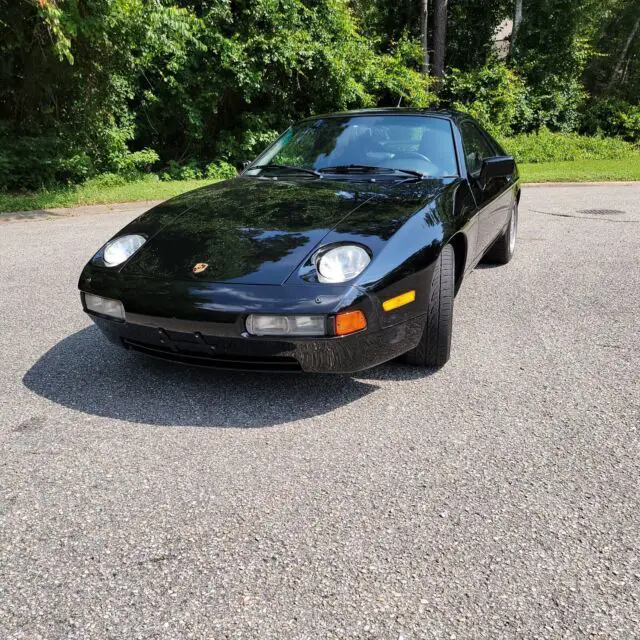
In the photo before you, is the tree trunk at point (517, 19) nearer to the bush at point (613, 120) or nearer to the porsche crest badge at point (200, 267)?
the bush at point (613, 120)

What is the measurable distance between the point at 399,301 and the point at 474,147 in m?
2.16

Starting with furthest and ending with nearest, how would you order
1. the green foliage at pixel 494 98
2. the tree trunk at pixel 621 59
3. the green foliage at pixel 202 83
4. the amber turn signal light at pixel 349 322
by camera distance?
the tree trunk at pixel 621 59, the green foliage at pixel 494 98, the green foliage at pixel 202 83, the amber turn signal light at pixel 349 322

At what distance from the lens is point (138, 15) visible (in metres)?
9.48

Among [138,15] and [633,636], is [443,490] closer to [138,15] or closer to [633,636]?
[633,636]

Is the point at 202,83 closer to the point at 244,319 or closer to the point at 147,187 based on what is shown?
the point at 147,187

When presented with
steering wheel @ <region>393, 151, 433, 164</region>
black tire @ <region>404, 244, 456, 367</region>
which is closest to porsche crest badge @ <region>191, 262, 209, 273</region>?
black tire @ <region>404, 244, 456, 367</region>

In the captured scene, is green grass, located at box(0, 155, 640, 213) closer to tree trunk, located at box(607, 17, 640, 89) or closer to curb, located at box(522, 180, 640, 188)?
curb, located at box(522, 180, 640, 188)

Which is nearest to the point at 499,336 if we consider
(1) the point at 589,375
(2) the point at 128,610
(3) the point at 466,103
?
(1) the point at 589,375

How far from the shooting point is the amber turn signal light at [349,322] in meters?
2.33

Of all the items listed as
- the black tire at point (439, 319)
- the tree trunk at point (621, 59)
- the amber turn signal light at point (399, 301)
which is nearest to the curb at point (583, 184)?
the black tire at point (439, 319)

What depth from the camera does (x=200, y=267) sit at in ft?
8.38

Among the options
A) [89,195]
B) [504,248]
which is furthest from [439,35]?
[504,248]

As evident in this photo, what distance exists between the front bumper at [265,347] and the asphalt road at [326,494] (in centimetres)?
Answer: 23

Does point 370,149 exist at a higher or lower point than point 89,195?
higher
